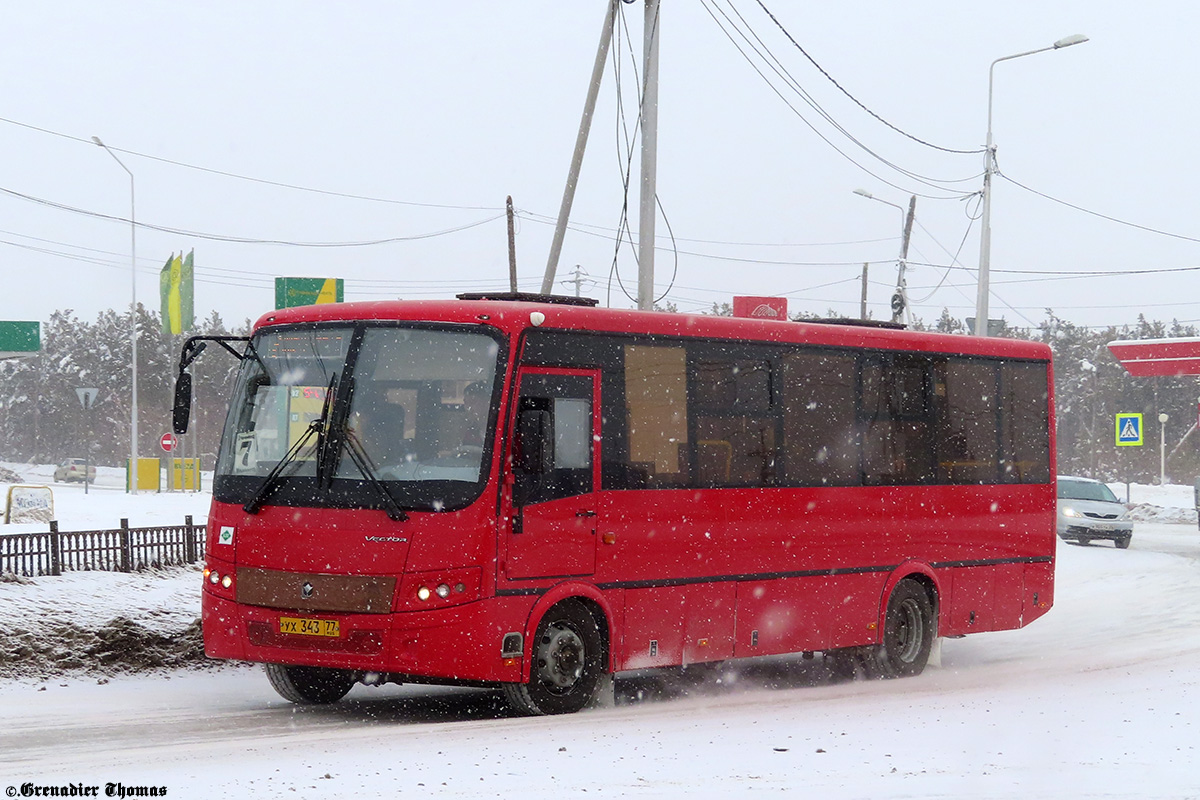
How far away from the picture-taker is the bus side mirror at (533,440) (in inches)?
472

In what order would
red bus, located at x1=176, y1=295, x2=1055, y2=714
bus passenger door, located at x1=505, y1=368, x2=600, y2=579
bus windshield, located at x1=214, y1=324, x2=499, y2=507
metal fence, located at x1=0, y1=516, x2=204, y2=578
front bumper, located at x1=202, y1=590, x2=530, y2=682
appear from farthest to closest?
metal fence, located at x1=0, y1=516, x2=204, y2=578 < bus passenger door, located at x1=505, y1=368, x2=600, y2=579 < bus windshield, located at x1=214, y1=324, x2=499, y2=507 < red bus, located at x1=176, y1=295, x2=1055, y2=714 < front bumper, located at x1=202, y1=590, x2=530, y2=682

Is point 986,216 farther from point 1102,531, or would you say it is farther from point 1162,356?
point 1162,356

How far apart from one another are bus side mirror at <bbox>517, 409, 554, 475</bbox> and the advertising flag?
44751 millimetres

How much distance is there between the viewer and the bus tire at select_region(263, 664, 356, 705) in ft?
42.6

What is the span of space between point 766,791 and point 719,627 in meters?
5.38

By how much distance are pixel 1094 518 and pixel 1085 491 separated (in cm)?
97

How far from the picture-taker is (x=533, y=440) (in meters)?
12.0


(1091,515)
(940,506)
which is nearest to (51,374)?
(1091,515)

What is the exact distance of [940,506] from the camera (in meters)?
16.4

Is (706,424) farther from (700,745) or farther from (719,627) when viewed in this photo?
(700,745)

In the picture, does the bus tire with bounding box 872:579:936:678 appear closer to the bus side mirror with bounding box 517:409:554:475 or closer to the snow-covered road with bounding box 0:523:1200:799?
the snow-covered road with bounding box 0:523:1200:799

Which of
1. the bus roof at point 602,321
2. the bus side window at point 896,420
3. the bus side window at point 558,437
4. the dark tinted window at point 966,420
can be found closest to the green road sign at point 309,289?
the dark tinted window at point 966,420

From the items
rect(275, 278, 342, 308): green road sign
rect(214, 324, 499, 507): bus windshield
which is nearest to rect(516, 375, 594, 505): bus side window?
rect(214, 324, 499, 507): bus windshield

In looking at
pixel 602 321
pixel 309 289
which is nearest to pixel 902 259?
pixel 309 289
